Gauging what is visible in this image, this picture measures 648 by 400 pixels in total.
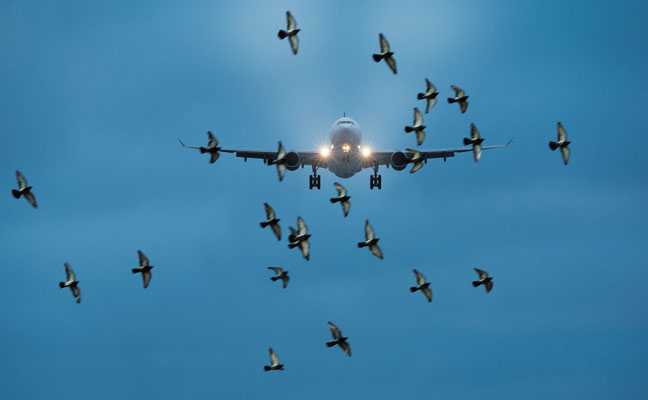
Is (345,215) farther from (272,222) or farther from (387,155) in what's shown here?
(387,155)

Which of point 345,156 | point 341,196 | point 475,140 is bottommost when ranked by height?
point 341,196

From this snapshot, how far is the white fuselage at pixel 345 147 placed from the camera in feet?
298

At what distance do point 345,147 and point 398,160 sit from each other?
7.55m

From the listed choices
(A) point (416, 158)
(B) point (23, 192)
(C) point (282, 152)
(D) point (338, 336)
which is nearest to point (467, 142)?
(A) point (416, 158)

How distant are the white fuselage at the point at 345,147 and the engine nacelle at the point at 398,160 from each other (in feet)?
14.2

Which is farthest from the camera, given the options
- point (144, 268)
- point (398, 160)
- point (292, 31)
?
point (398, 160)

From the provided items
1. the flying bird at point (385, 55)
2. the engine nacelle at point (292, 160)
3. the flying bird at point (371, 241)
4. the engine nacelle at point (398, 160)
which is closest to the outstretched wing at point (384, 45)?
the flying bird at point (385, 55)

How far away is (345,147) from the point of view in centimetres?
9100

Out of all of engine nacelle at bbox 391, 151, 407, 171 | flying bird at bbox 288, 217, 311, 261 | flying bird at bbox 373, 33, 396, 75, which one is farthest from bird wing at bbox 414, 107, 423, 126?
engine nacelle at bbox 391, 151, 407, 171

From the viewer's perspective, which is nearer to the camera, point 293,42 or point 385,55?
point 293,42

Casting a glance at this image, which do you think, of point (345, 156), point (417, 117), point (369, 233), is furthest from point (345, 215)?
point (345, 156)

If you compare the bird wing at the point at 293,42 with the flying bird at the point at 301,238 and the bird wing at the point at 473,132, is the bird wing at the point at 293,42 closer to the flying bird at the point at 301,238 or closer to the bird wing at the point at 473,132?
the flying bird at the point at 301,238

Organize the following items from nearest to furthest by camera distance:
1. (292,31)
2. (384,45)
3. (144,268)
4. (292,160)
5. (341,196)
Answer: (292,31) → (384,45) → (144,268) → (341,196) → (292,160)

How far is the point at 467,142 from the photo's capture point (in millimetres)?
59719
